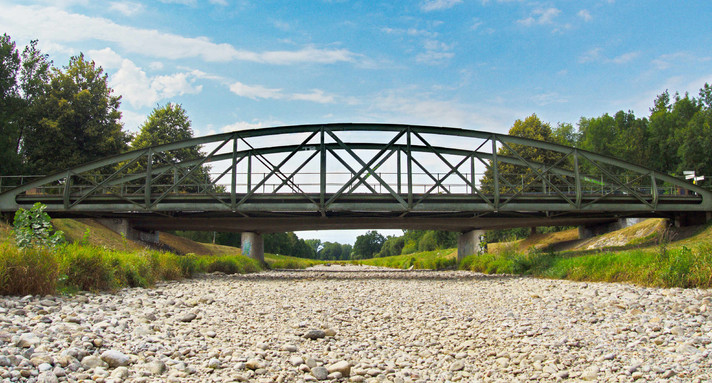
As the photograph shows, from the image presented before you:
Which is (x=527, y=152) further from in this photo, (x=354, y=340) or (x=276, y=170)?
(x=354, y=340)

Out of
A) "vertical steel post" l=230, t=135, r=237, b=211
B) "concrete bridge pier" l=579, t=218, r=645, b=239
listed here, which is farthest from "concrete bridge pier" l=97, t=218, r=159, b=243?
"concrete bridge pier" l=579, t=218, r=645, b=239

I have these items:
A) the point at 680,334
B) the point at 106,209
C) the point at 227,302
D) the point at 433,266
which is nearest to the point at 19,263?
the point at 227,302

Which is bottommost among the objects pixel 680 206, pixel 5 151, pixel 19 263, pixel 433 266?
pixel 433 266

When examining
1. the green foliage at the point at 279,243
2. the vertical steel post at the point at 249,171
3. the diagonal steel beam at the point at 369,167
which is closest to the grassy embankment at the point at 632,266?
the diagonal steel beam at the point at 369,167

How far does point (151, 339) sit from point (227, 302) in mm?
4514

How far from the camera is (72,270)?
12.8m

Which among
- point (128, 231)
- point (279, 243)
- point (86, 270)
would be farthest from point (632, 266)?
point (279, 243)

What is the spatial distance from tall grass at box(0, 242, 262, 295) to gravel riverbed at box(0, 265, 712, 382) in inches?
24.1

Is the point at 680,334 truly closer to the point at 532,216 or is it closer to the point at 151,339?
the point at 151,339

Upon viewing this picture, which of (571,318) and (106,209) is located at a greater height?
(106,209)

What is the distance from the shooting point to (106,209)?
30156 mm

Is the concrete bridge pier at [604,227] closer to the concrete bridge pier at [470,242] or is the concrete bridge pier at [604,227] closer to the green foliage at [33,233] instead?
the concrete bridge pier at [470,242]

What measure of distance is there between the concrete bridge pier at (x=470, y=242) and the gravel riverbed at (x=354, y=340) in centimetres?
3105

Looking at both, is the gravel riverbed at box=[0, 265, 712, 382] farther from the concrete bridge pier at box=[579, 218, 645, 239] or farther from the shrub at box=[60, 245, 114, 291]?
the concrete bridge pier at box=[579, 218, 645, 239]
